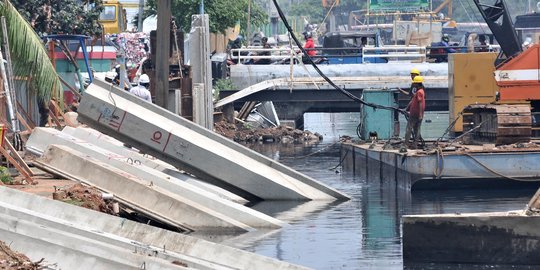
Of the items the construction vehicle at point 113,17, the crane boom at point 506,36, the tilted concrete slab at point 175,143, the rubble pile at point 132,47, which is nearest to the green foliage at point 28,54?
the tilted concrete slab at point 175,143

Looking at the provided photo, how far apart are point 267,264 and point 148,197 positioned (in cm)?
504

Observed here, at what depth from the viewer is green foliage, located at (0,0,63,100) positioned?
73.9 feet

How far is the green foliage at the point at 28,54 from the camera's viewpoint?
886 inches

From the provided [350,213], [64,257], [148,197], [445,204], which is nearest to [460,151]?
[445,204]

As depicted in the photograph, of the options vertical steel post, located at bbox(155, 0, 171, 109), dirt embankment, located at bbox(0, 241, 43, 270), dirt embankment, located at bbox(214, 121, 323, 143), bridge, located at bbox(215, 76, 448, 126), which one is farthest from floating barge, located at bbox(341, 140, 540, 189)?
dirt embankment, located at bbox(214, 121, 323, 143)

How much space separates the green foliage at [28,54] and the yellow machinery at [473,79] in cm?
1331

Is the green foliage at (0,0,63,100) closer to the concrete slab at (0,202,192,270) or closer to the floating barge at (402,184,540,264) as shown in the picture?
the concrete slab at (0,202,192,270)

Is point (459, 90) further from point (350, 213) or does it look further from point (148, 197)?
point (148, 197)

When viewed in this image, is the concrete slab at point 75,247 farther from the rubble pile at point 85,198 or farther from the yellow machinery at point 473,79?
the yellow machinery at point 473,79

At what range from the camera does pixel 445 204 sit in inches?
928

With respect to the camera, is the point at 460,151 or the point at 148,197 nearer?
the point at 148,197

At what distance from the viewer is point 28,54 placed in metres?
22.6

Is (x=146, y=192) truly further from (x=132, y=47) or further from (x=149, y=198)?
(x=132, y=47)

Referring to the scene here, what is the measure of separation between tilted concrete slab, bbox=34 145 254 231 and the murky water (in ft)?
1.82
